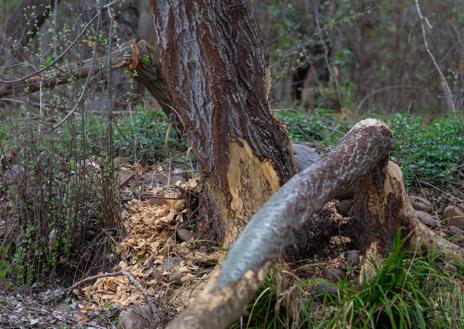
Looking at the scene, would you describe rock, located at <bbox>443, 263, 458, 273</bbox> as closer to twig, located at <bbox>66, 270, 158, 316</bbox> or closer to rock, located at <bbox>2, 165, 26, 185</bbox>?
twig, located at <bbox>66, 270, 158, 316</bbox>

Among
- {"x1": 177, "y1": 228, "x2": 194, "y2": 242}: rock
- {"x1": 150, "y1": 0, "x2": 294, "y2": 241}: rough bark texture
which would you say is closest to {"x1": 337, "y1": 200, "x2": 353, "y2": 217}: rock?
{"x1": 150, "y1": 0, "x2": 294, "y2": 241}: rough bark texture

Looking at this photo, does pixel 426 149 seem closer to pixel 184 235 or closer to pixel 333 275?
pixel 333 275

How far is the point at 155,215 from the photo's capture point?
536 centimetres

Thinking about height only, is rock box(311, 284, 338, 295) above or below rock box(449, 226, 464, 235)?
above

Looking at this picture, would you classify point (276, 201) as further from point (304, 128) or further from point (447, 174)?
point (304, 128)

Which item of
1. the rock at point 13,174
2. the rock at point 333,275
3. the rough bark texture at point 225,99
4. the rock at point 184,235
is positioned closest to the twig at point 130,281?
the rock at point 184,235

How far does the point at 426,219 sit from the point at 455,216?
209 millimetres

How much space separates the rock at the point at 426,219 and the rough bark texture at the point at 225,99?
1187 millimetres

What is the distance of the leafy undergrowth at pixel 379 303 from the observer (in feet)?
12.3

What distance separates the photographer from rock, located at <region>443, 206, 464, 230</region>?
5.37 m

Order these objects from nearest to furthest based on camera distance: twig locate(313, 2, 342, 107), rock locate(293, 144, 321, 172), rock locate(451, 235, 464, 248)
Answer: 1. rock locate(451, 235, 464, 248)
2. rock locate(293, 144, 321, 172)
3. twig locate(313, 2, 342, 107)

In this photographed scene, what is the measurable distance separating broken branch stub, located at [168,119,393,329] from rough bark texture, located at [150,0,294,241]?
0.60 metres

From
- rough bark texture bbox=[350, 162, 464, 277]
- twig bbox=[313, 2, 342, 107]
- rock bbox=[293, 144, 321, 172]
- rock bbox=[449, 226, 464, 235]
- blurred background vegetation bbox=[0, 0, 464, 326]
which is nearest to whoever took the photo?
rough bark texture bbox=[350, 162, 464, 277]

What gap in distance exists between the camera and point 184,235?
5148 mm
